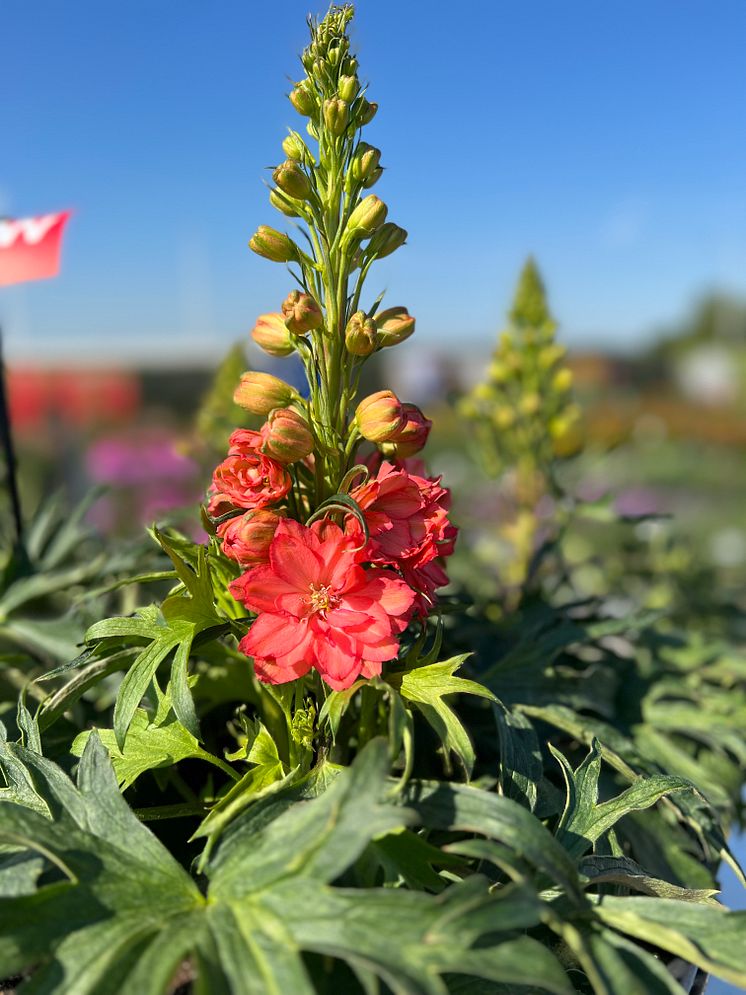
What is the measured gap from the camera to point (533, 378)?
57.3 inches

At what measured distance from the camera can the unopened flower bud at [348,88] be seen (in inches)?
26.3

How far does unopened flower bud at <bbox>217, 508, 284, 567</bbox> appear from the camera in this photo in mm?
650

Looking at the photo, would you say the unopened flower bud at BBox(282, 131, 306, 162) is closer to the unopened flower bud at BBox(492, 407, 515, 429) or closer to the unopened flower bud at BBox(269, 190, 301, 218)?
the unopened flower bud at BBox(269, 190, 301, 218)

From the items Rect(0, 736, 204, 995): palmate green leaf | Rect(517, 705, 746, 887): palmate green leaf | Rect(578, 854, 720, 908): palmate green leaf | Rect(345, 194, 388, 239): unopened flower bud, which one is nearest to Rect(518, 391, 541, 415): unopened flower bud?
Rect(517, 705, 746, 887): palmate green leaf

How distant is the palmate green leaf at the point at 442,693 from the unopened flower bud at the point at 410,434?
0.62 ft

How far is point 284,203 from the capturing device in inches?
28.2

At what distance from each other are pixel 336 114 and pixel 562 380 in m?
0.84

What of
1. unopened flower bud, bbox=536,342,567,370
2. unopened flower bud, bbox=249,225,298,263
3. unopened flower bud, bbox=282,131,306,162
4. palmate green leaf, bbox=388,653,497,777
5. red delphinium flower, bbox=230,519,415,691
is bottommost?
palmate green leaf, bbox=388,653,497,777

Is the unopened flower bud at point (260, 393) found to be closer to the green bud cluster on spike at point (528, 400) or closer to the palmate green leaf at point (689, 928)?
the palmate green leaf at point (689, 928)

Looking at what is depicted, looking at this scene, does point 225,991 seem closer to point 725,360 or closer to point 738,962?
point 738,962

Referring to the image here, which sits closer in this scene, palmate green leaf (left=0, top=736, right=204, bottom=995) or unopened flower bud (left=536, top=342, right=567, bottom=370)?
palmate green leaf (left=0, top=736, right=204, bottom=995)

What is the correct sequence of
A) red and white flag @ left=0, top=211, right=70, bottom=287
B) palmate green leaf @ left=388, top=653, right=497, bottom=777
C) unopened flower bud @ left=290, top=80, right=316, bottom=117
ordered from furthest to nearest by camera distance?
red and white flag @ left=0, top=211, right=70, bottom=287, unopened flower bud @ left=290, top=80, right=316, bottom=117, palmate green leaf @ left=388, top=653, right=497, bottom=777

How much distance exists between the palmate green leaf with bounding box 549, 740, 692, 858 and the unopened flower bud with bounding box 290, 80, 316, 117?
0.57 meters

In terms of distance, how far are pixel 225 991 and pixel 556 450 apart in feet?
3.65
